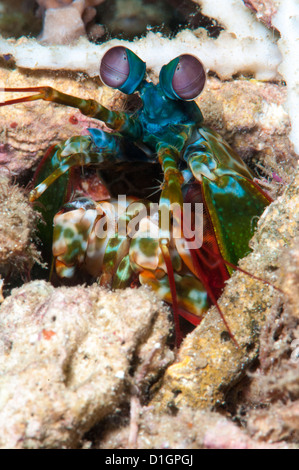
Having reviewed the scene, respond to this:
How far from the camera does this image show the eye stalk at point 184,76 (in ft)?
6.96

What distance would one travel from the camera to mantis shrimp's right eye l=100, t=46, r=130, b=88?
7.42 ft

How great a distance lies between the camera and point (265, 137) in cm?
310

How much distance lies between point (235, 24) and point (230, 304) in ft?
7.64

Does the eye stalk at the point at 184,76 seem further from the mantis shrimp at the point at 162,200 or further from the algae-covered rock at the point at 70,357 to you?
the algae-covered rock at the point at 70,357

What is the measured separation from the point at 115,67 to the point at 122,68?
0.04 meters

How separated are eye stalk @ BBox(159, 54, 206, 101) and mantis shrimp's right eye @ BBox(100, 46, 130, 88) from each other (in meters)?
0.25

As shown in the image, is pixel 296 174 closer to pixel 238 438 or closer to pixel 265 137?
pixel 265 137

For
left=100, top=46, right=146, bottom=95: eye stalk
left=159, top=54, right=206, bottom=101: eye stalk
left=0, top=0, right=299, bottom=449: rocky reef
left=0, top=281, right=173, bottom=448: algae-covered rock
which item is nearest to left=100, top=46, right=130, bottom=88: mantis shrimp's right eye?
left=100, top=46, right=146, bottom=95: eye stalk

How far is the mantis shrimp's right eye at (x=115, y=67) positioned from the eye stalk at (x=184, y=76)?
0.81 feet

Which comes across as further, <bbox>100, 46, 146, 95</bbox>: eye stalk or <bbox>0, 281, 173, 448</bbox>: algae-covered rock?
<bbox>100, 46, 146, 95</bbox>: eye stalk

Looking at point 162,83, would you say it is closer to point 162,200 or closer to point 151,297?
point 162,200

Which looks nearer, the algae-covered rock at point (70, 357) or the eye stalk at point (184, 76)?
the algae-covered rock at point (70, 357)

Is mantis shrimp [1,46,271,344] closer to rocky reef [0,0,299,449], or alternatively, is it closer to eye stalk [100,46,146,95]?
eye stalk [100,46,146,95]

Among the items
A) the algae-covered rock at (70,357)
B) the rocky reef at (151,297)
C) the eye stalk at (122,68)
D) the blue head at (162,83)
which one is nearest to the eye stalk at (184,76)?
the blue head at (162,83)
